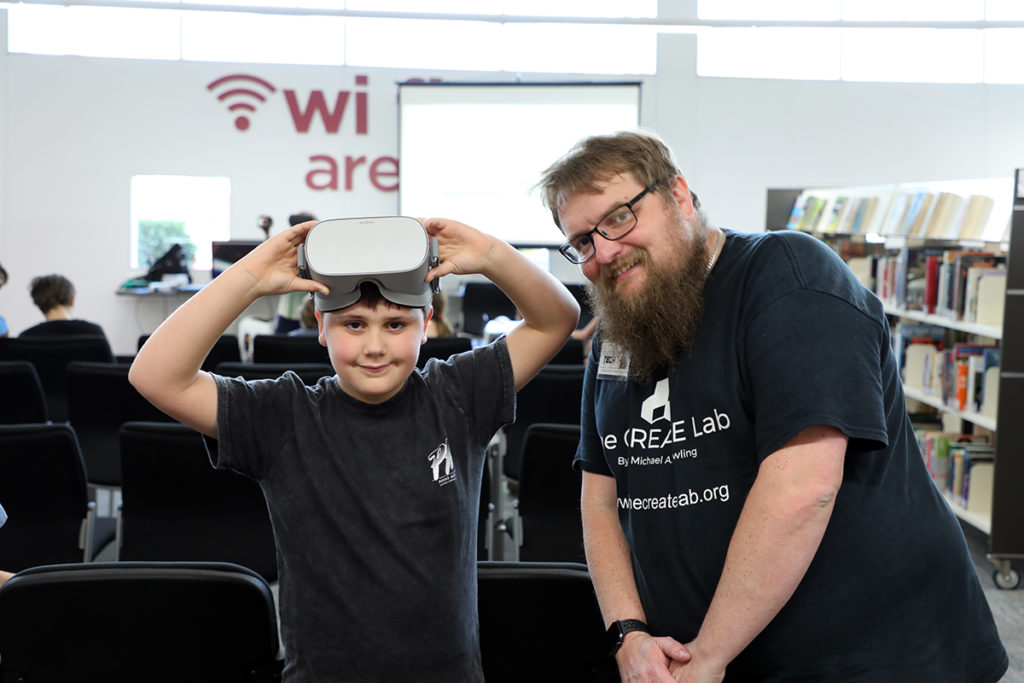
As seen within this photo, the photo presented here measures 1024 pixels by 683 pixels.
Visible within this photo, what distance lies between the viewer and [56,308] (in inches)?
232

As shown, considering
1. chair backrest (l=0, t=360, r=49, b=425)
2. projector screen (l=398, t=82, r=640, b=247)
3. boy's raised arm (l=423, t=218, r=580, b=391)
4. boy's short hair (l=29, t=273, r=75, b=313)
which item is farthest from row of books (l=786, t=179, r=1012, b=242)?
boy's short hair (l=29, t=273, r=75, b=313)

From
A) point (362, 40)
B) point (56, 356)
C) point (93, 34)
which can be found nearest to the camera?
point (56, 356)

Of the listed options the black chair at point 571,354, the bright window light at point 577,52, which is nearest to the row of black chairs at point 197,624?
the black chair at point 571,354

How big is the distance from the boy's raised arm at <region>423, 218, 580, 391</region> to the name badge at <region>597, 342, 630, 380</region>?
16cm

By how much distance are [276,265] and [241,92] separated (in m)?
9.61

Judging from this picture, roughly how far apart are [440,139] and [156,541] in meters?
7.80

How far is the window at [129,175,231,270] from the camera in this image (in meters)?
10.6

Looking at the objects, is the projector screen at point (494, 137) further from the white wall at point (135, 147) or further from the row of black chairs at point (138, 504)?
the row of black chairs at point (138, 504)

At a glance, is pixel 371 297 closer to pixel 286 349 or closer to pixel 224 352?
pixel 286 349

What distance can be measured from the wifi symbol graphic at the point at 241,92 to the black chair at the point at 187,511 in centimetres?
823

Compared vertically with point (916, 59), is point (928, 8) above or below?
above

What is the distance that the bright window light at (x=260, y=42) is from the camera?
10.4 m

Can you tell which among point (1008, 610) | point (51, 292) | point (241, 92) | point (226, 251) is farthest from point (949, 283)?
point (241, 92)

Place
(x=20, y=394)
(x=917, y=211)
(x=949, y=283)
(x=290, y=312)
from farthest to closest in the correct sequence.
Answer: (x=290, y=312) < (x=917, y=211) < (x=949, y=283) < (x=20, y=394)
